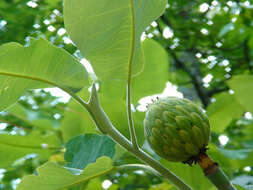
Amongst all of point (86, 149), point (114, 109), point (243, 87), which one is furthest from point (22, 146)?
point (243, 87)

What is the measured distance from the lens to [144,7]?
0.83 metres

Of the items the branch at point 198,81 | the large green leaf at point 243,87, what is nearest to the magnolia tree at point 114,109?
the large green leaf at point 243,87

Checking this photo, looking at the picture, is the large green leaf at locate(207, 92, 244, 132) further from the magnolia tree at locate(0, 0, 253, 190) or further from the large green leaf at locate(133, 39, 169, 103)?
the large green leaf at locate(133, 39, 169, 103)

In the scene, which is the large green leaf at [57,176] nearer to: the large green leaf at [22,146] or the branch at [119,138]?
the branch at [119,138]

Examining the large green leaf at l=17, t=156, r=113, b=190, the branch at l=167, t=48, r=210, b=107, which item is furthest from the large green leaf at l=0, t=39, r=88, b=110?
the branch at l=167, t=48, r=210, b=107

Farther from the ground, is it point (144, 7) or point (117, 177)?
point (144, 7)

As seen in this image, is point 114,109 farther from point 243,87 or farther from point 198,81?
point 198,81

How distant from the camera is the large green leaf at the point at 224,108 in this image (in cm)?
125

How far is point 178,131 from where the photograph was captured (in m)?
0.78

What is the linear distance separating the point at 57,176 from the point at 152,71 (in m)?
0.60

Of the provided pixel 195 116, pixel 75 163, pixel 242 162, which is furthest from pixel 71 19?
pixel 242 162

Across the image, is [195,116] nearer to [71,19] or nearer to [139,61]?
[139,61]

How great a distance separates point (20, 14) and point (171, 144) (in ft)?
7.01

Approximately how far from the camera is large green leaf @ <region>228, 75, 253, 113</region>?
0.59 meters
